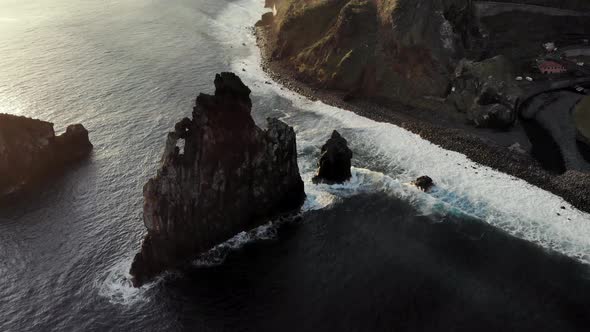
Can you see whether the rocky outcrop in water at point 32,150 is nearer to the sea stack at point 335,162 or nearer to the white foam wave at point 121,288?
the white foam wave at point 121,288

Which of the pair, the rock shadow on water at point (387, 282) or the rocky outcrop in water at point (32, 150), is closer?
the rock shadow on water at point (387, 282)

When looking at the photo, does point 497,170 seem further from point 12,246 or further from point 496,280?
point 12,246

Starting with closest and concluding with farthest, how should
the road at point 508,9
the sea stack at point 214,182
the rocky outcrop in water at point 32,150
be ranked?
the sea stack at point 214,182 → the rocky outcrop in water at point 32,150 → the road at point 508,9

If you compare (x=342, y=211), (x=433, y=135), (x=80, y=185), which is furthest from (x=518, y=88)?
(x=80, y=185)

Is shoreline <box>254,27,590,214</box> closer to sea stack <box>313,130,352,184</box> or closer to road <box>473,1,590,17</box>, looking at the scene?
sea stack <box>313,130,352,184</box>

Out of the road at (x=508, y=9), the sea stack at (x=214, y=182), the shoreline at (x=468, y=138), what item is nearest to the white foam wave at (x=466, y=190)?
the shoreline at (x=468, y=138)
